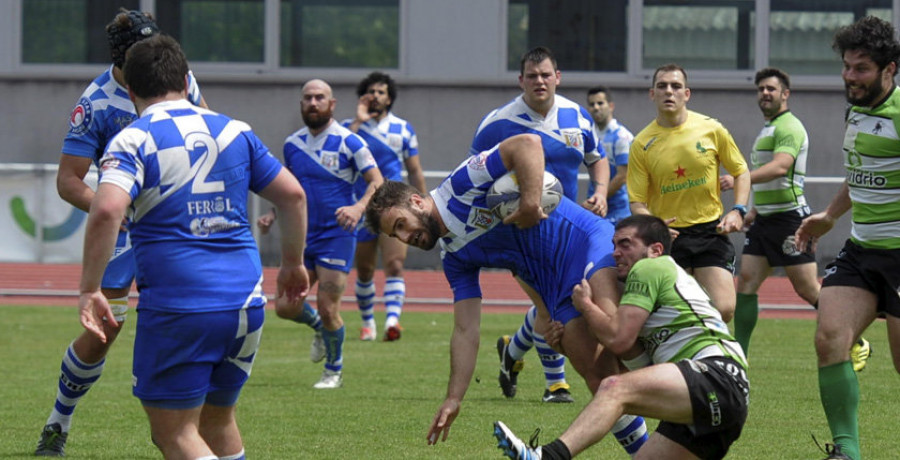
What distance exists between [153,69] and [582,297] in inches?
78.3

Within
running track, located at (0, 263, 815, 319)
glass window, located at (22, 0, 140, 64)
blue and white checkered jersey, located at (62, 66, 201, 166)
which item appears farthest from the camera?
glass window, located at (22, 0, 140, 64)

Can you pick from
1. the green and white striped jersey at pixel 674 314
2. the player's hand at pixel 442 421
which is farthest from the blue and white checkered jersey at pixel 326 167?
the green and white striped jersey at pixel 674 314

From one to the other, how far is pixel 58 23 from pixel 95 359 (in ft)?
57.0

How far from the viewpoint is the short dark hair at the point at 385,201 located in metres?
5.88

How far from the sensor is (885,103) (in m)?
6.80

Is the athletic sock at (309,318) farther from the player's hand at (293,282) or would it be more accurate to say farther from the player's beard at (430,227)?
the player's hand at (293,282)

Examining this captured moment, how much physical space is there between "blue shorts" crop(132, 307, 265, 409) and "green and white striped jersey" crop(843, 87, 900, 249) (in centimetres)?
344

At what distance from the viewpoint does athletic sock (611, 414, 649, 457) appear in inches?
249

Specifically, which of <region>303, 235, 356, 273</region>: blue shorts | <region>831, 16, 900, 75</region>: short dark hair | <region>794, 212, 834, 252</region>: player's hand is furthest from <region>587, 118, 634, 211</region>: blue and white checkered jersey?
<region>831, 16, 900, 75</region>: short dark hair

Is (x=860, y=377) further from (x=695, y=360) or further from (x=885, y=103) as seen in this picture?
(x=695, y=360)

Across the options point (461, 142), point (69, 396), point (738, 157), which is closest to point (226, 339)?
point (69, 396)

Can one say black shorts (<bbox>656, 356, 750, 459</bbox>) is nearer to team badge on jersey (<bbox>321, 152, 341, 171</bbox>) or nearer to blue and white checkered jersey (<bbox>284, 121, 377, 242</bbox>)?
blue and white checkered jersey (<bbox>284, 121, 377, 242</bbox>)

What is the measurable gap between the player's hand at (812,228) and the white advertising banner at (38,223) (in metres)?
11.5

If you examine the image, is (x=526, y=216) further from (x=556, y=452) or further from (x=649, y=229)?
(x=556, y=452)
